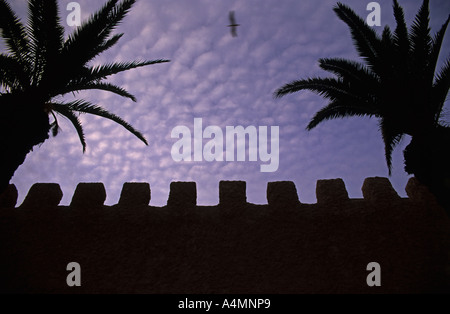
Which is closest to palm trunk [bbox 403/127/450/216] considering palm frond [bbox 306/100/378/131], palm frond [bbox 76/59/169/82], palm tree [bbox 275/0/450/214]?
palm tree [bbox 275/0/450/214]

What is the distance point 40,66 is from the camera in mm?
5715

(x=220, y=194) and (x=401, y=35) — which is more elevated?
(x=401, y=35)

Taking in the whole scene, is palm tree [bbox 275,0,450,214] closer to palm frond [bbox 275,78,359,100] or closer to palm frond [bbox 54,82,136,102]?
palm frond [bbox 275,78,359,100]

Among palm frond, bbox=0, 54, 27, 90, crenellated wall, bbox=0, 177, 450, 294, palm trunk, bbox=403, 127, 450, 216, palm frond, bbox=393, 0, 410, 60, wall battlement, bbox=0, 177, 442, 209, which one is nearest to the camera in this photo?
crenellated wall, bbox=0, 177, 450, 294

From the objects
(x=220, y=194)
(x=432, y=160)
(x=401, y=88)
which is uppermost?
(x=401, y=88)

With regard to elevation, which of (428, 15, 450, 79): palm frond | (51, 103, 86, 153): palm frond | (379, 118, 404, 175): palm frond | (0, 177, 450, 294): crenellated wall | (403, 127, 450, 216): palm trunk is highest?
(428, 15, 450, 79): palm frond

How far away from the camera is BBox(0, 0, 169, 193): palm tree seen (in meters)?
5.14

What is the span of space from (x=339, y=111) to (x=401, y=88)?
1.20 metres

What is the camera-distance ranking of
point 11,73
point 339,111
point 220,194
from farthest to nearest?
point 339,111 → point 11,73 → point 220,194

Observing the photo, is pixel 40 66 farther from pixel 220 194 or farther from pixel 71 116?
pixel 220 194

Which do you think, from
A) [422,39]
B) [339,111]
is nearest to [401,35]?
[422,39]

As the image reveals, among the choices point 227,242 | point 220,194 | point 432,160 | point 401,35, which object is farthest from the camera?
point 401,35

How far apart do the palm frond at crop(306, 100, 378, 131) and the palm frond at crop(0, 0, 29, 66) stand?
17.7 feet
